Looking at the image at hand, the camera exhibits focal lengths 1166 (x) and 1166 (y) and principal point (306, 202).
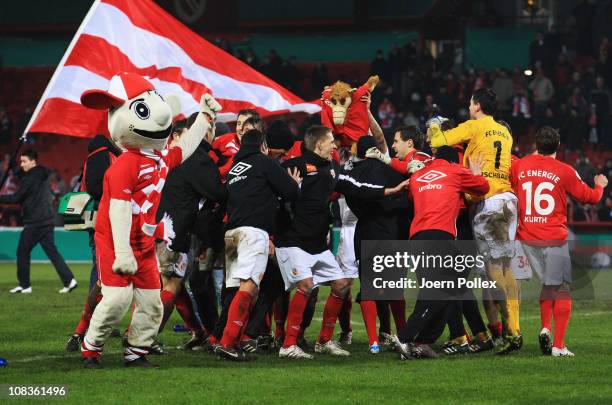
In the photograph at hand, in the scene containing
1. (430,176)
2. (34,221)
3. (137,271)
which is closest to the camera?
(137,271)

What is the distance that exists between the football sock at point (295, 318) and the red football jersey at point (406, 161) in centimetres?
151

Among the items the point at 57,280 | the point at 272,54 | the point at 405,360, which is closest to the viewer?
the point at 405,360

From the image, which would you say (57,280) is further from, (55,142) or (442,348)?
(55,142)

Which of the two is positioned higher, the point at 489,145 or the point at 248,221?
the point at 489,145

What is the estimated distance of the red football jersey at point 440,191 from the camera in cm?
1042

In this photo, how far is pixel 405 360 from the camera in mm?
10414

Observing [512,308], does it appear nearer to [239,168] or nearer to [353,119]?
[353,119]

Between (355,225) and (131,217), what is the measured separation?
2.99 metres

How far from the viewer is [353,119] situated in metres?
11.9

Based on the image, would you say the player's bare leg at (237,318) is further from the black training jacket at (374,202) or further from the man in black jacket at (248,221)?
the black training jacket at (374,202)

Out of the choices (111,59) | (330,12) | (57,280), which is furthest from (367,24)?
(111,59)

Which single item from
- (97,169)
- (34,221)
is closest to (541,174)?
(97,169)

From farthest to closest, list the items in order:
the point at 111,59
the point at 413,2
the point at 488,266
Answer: the point at 413,2, the point at 111,59, the point at 488,266

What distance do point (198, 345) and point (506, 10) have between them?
2658 centimetres
